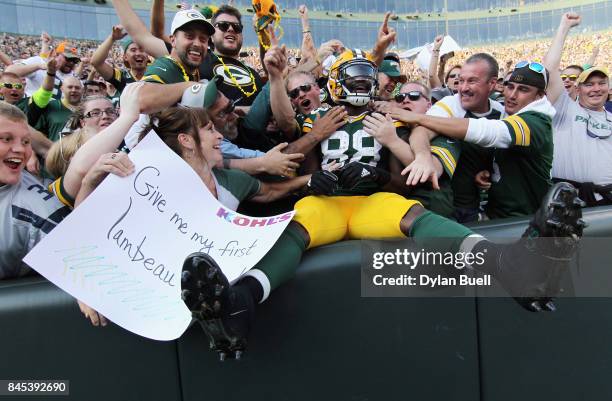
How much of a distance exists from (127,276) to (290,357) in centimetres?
70

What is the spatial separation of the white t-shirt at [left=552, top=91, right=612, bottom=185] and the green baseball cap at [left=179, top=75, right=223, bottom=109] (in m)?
2.44

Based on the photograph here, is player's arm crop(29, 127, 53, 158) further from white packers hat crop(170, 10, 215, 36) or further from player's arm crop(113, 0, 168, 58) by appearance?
white packers hat crop(170, 10, 215, 36)

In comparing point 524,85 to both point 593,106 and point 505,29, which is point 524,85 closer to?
point 593,106

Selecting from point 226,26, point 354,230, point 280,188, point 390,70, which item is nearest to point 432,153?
point 354,230

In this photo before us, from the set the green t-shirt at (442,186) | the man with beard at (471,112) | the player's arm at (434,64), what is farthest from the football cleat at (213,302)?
the player's arm at (434,64)

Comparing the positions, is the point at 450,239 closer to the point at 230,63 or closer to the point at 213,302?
the point at 213,302

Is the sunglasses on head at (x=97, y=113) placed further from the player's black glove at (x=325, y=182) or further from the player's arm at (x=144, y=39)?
the player's black glove at (x=325, y=182)

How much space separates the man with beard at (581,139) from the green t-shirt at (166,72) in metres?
2.52

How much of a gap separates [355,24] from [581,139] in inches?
1559

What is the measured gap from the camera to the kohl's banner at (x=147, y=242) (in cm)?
194

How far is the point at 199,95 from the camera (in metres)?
2.74

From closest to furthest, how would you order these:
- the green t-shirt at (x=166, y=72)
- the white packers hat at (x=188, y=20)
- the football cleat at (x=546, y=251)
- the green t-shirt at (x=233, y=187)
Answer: the football cleat at (x=546, y=251)
the green t-shirt at (x=233, y=187)
the green t-shirt at (x=166, y=72)
the white packers hat at (x=188, y=20)

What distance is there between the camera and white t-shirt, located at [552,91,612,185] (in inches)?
142

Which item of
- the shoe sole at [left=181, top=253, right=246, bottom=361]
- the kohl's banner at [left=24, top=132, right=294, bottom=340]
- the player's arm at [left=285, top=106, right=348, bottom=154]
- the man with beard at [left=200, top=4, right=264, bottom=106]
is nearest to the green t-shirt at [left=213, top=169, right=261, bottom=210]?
the kohl's banner at [left=24, top=132, right=294, bottom=340]
